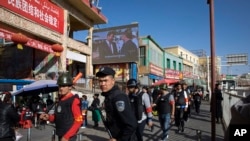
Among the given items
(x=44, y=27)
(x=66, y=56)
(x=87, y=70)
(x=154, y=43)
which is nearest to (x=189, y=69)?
(x=154, y=43)

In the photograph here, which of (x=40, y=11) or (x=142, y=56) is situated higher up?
(x=40, y=11)

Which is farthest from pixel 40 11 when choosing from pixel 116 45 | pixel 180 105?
pixel 180 105

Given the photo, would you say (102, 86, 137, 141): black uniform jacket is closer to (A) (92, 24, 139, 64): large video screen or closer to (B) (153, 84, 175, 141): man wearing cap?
(B) (153, 84, 175, 141): man wearing cap

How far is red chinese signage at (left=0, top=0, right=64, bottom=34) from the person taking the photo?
17.4 m

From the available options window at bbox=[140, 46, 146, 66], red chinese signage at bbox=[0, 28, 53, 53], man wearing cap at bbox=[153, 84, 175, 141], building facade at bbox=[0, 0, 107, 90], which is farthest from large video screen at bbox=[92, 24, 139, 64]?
man wearing cap at bbox=[153, 84, 175, 141]

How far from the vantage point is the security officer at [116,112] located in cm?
310

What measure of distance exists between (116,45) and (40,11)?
12043mm

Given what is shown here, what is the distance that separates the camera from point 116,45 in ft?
101

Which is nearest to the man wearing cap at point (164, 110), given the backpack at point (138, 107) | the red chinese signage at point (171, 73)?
the backpack at point (138, 107)

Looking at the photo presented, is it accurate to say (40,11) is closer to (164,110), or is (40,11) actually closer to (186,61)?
(164,110)

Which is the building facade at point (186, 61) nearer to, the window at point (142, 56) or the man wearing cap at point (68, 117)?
the window at point (142, 56)

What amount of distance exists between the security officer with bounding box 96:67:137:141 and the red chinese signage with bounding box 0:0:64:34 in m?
15.1

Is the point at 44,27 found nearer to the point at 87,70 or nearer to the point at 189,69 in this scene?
the point at 87,70

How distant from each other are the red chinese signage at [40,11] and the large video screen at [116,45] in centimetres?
828
